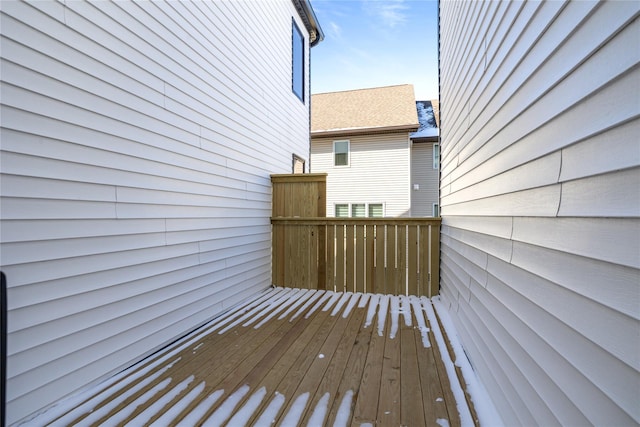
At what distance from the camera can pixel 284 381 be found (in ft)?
6.61

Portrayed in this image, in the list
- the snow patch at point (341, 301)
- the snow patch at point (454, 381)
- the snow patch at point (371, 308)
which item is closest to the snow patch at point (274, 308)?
the snow patch at point (341, 301)

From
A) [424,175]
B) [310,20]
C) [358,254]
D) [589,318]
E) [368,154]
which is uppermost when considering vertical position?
[310,20]

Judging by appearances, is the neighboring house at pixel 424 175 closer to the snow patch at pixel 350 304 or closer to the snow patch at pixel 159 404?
the snow patch at pixel 350 304

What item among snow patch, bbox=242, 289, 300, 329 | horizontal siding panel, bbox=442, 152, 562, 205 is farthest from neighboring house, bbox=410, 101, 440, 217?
horizontal siding panel, bbox=442, 152, 562, 205

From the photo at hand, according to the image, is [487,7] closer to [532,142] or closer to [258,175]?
[532,142]

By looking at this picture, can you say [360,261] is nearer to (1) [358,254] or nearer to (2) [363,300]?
(1) [358,254]

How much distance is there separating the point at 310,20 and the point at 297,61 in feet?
4.02

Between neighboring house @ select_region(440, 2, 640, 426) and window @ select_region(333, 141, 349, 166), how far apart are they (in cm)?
905

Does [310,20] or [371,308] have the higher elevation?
[310,20]

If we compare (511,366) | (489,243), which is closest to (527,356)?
(511,366)

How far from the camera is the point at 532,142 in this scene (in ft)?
4.27

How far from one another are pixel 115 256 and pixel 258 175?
98.0 inches

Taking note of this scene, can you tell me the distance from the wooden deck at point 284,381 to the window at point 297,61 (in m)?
4.83

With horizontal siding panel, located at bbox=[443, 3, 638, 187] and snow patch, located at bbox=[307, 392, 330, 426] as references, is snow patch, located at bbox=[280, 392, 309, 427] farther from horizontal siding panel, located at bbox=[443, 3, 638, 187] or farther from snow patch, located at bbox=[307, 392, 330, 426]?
horizontal siding panel, located at bbox=[443, 3, 638, 187]
